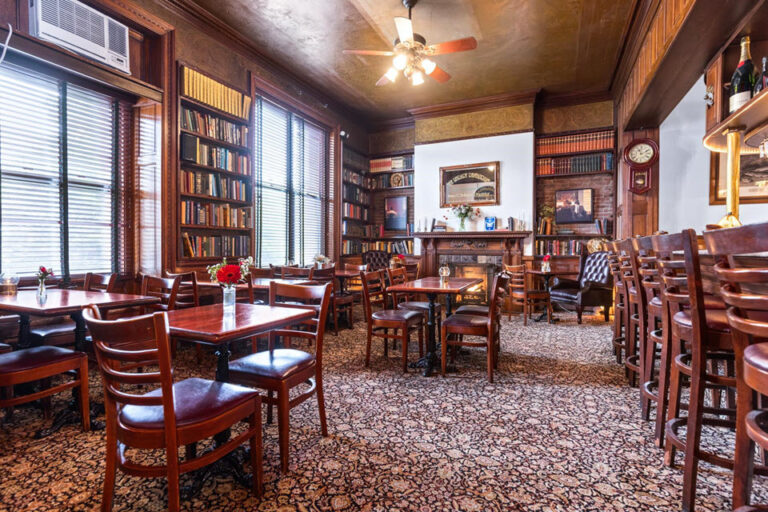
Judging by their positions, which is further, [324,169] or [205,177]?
[324,169]

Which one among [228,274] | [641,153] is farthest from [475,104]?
[228,274]

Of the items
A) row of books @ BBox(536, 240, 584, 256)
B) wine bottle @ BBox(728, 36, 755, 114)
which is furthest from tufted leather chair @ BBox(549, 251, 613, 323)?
wine bottle @ BBox(728, 36, 755, 114)

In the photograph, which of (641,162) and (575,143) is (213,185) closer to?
(641,162)

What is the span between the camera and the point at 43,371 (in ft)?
6.88

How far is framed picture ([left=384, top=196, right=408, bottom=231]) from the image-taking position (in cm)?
800

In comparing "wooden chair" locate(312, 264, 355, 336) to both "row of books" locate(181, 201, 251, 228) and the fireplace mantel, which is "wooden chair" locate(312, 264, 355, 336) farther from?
the fireplace mantel

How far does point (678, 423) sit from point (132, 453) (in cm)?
262

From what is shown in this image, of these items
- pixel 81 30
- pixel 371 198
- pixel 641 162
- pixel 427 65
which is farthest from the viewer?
pixel 371 198

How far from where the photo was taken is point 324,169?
7195 millimetres

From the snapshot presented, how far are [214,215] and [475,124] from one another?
4.76 meters

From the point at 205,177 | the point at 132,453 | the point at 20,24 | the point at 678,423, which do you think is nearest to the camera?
the point at 678,423

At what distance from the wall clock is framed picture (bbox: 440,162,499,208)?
2.15m

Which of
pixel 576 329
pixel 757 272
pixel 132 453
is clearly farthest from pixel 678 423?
pixel 576 329

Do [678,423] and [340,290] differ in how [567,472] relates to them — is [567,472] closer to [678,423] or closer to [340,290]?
[678,423]
